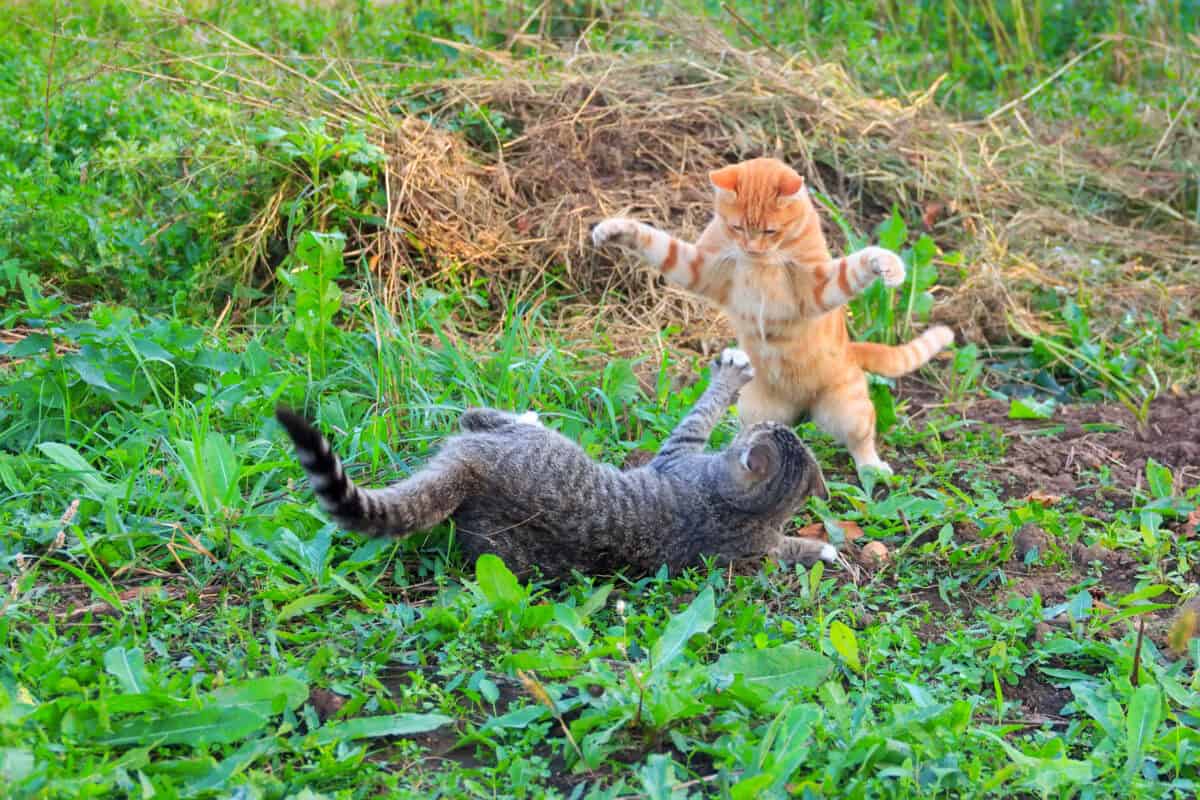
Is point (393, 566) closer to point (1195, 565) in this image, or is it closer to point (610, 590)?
point (610, 590)

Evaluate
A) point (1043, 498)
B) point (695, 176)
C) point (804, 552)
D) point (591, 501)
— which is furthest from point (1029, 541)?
point (695, 176)

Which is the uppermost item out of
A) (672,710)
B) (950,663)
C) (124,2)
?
(124,2)

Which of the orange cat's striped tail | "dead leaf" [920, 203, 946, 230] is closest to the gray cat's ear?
the orange cat's striped tail

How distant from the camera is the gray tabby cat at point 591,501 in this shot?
378 cm

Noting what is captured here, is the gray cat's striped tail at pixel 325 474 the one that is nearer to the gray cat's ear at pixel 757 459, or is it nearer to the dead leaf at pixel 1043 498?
the gray cat's ear at pixel 757 459

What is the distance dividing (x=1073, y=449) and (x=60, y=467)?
3908mm

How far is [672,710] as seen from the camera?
2.94 m

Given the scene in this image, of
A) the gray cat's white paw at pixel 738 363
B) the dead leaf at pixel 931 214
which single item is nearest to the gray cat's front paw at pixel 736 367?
the gray cat's white paw at pixel 738 363

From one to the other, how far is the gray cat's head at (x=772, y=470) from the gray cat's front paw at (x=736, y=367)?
60cm

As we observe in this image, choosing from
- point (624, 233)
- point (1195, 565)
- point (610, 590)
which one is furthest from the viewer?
point (624, 233)

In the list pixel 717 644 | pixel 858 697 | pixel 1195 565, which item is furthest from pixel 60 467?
pixel 1195 565

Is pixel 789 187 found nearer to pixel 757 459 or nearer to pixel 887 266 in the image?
pixel 887 266

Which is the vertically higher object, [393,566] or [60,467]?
[60,467]

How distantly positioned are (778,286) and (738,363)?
36 centimetres
